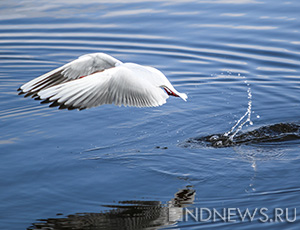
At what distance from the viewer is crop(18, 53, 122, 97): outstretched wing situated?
7972mm

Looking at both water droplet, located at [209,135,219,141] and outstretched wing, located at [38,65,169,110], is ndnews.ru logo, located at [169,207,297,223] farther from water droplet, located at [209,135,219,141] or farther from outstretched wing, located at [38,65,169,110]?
water droplet, located at [209,135,219,141]

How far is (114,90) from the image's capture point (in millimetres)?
7152

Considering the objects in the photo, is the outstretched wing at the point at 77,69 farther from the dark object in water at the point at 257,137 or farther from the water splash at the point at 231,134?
the water splash at the point at 231,134

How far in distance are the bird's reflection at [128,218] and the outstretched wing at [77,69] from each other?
8.04ft

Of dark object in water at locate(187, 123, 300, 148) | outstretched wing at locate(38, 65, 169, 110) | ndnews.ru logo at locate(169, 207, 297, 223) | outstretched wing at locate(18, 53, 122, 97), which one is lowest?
ndnews.ru logo at locate(169, 207, 297, 223)

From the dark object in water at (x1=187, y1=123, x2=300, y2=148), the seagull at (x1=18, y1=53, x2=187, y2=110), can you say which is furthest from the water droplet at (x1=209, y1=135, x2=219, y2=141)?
the seagull at (x1=18, y1=53, x2=187, y2=110)

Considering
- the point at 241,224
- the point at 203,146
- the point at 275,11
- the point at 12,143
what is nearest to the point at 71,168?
the point at 12,143

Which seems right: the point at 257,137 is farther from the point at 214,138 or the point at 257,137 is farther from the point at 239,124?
the point at 214,138

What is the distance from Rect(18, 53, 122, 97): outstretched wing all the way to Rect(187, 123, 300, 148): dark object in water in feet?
5.38

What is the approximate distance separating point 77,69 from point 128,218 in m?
2.84

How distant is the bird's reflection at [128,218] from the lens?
19.3 ft

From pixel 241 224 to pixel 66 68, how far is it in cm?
361

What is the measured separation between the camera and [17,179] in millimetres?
6840

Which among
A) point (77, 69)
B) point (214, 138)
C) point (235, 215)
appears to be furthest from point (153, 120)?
point (235, 215)
